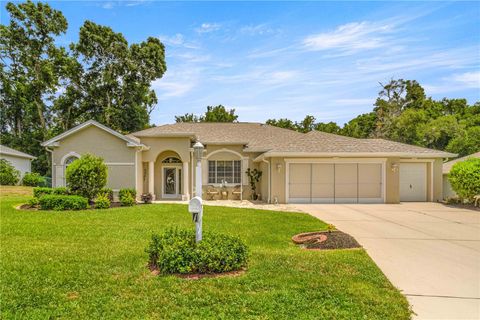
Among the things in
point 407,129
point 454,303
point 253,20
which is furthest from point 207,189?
point 407,129

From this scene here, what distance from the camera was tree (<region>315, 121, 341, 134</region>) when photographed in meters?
38.7

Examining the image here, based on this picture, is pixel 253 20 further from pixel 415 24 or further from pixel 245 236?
pixel 245 236

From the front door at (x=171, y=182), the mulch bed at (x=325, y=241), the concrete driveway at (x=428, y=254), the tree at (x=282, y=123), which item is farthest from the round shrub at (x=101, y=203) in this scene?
the tree at (x=282, y=123)

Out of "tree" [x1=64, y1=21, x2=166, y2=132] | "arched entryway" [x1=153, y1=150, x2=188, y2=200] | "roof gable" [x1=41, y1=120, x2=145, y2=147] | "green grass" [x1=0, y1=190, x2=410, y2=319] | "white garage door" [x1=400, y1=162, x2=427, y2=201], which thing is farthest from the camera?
"tree" [x1=64, y1=21, x2=166, y2=132]

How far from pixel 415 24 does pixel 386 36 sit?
3.26 ft

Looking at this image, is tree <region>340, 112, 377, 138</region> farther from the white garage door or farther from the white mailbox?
the white mailbox

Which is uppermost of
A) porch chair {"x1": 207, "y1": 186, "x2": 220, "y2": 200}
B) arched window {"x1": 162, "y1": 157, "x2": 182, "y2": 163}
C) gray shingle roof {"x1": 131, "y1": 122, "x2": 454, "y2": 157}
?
gray shingle roof {"x1": 131, "y1": 122, "x2": 454, "y2": 157}

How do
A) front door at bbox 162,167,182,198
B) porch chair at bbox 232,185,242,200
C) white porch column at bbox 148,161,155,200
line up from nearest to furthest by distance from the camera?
white porch column at bbox 148,161,155,200
porch chair at bbox 232,185,242,200
front door at bbox 162,167,182,198

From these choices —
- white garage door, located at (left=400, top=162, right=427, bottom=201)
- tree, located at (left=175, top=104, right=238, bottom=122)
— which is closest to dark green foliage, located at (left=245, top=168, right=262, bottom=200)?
white garage door, located at (left=400, top=162, right=427, bottom=201)

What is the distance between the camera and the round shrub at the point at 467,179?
15.1 m

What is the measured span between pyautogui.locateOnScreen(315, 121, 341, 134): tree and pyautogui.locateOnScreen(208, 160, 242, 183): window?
21.8 meters

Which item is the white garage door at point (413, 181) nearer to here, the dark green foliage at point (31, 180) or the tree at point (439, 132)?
the tree at point (439, 132)

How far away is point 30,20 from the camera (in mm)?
30672

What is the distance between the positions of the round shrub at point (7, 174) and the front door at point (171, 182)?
14.2 meters
